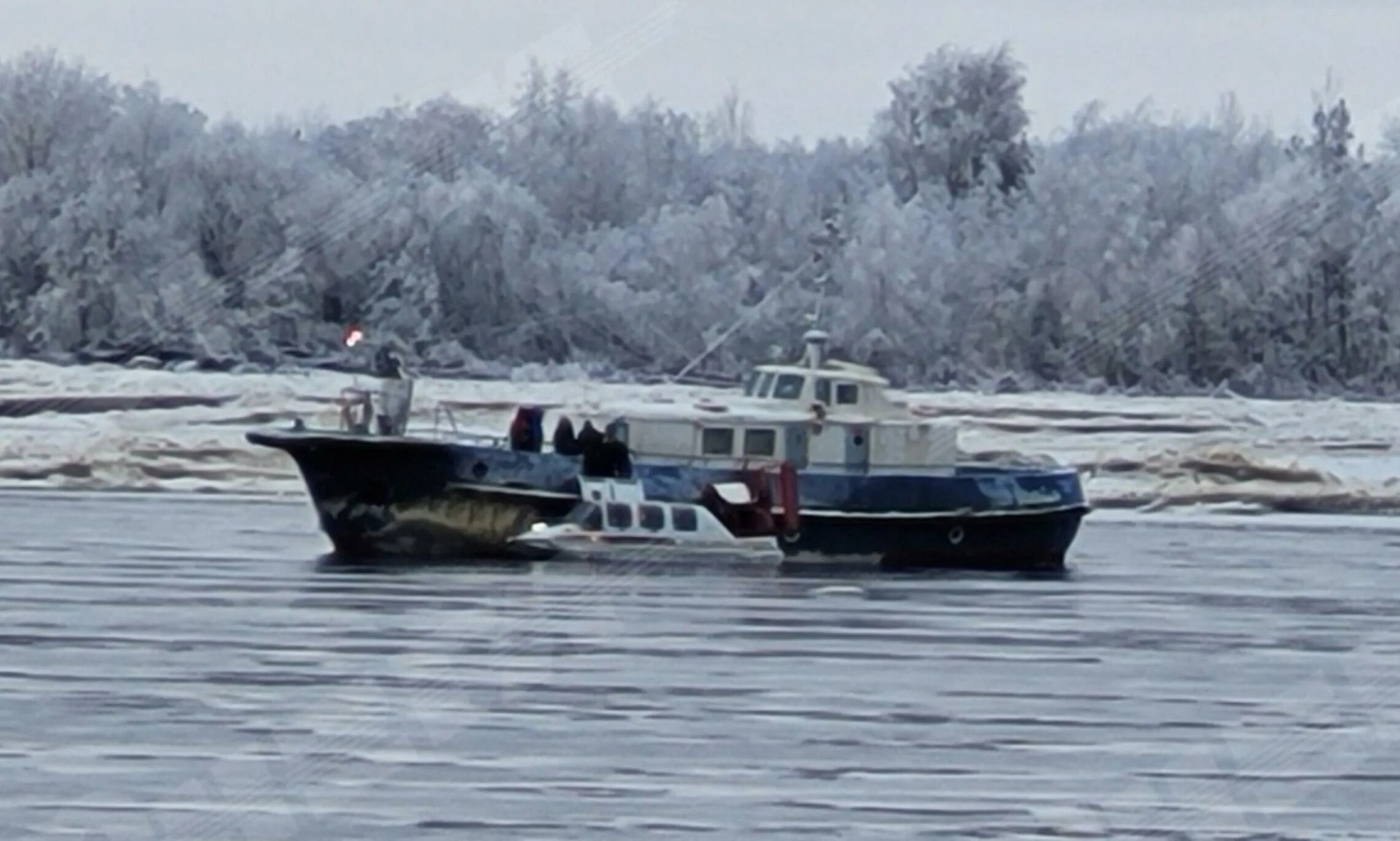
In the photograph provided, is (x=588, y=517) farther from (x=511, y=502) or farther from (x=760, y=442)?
(x=760, y=442)

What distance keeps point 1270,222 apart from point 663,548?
194 ft

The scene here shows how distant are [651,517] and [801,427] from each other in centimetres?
274

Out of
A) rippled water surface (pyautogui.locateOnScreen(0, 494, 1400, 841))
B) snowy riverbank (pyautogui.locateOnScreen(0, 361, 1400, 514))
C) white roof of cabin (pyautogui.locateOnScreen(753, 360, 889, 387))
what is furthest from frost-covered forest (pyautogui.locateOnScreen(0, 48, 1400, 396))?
rippled water surface (pyautogui.locateOnScreen(0, 494, 1400, 841))

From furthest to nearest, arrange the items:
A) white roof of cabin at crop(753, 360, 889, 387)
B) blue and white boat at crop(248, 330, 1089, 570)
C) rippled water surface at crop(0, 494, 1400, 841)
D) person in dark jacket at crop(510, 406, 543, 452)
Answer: white roof of cabin at crop(753, 360, 889, 387)
person in dark jacket at crop(510, 406, 543, 452)
blue and white boat at crop(248, 330, 1089, 570)
rippled water surface at crop(0, 494, 1400, 841)

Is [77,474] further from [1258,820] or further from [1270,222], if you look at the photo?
[1270,222]

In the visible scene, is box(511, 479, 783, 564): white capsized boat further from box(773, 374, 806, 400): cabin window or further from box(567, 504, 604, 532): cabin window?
box(773, 374, 806, 400): cabin window

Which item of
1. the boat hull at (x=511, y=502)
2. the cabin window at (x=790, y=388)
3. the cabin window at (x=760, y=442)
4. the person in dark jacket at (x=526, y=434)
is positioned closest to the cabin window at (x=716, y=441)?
the cabin window at (x=760, y=442)

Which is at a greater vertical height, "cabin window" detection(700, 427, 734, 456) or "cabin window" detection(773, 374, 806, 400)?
"cabin window" detection(773, 374, 806, 400)

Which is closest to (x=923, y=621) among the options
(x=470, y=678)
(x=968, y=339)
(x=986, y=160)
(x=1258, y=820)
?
(x=470, y=678)

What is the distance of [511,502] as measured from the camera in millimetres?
43594

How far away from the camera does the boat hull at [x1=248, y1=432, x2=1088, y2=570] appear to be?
142 ft

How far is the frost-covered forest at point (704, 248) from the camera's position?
89438mm

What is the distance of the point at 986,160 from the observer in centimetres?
11069

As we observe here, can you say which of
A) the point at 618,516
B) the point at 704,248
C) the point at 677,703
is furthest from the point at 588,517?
the point at 704,248
